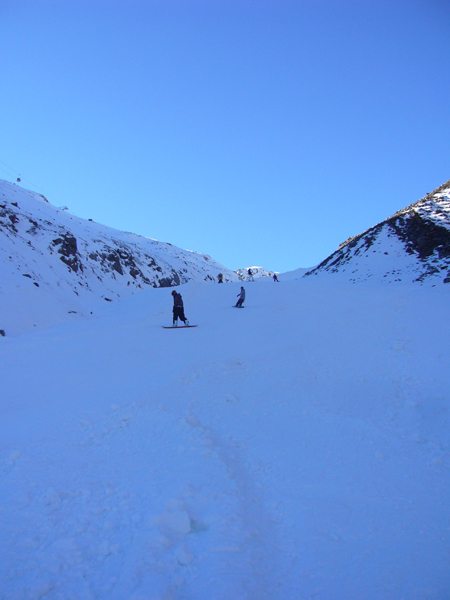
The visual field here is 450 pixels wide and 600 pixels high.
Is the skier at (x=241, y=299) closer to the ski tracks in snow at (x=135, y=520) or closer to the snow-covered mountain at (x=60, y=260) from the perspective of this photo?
the snow-covered mountain at (x=60, y=260)

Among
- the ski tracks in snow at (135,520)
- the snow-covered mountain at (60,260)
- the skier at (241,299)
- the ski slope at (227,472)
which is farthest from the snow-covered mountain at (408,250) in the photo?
the snow-covered mountain at (60,260)

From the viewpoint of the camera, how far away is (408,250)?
2622 centimetres

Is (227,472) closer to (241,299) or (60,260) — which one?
(241,299)

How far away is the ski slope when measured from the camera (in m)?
3.57

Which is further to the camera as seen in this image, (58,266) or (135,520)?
(58,266)

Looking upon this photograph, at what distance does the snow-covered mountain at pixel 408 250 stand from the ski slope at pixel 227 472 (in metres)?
13.6

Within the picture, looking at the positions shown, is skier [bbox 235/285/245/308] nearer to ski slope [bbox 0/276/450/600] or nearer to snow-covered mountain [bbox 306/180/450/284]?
ski slope [bbox 0/276/450/600]

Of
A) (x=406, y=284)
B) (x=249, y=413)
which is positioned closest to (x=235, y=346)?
(x=249, y=413)

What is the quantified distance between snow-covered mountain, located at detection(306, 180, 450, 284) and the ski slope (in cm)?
1359

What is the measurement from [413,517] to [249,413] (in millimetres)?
3281

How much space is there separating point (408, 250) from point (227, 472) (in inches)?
1018

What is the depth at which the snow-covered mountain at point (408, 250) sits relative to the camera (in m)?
22.7

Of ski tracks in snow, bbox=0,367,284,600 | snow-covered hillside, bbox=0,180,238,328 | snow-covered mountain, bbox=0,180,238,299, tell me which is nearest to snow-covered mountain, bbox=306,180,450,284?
ski tracks in snow, bbox=0,367,284,600

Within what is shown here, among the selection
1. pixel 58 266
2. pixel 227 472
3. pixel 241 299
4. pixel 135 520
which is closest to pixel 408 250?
pixel 241 299
